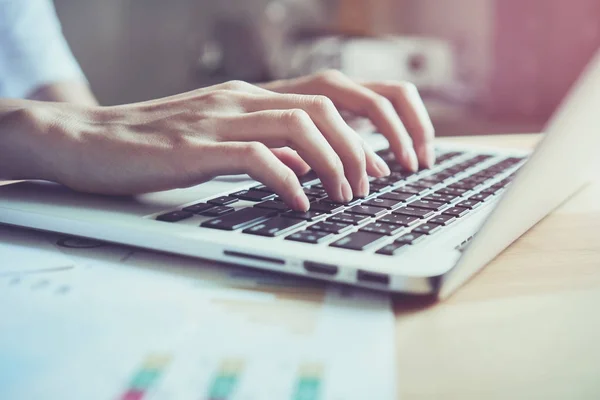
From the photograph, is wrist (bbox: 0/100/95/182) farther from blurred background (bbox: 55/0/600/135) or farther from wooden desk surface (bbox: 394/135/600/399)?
blurred background (bbox: 55/0/600/135)

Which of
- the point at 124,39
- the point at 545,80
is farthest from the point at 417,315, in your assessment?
the point at 124,39

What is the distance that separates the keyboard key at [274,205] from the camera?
48 centimetres

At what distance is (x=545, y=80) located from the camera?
1.90 m

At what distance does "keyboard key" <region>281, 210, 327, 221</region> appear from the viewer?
0.45 meters

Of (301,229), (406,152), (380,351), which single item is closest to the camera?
(380,351)

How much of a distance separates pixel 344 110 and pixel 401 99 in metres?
0.07

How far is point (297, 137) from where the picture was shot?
1.63 ft

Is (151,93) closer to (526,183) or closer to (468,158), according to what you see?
(468,158)

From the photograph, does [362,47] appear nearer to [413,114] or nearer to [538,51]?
[538,51]

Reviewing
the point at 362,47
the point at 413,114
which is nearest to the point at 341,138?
the point at 413,114

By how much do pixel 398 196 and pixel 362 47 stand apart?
1530mm

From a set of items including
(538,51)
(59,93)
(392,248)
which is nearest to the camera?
(392,248)

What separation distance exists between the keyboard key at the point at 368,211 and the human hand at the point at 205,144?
23 mm

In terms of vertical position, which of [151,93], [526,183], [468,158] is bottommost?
[151,93]
